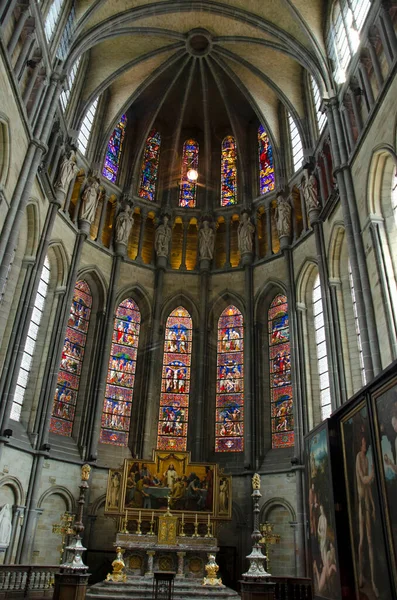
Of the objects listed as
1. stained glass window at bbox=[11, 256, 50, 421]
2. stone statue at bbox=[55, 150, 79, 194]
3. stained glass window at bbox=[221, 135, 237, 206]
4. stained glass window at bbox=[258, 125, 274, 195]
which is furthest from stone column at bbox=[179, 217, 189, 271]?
stained glass window at bbox=[11, 256, 50, 421]

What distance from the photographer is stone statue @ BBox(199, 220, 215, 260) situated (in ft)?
74.5

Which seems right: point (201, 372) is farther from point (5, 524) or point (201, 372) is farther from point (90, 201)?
point (5, 524)

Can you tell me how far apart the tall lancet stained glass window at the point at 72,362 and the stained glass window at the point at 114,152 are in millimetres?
5505

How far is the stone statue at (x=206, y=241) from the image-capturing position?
74.5ft

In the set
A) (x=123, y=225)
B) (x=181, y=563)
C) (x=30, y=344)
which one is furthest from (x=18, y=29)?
(x=181, y=563)

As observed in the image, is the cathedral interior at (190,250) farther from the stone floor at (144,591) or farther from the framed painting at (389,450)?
the framed painting at (389,450)

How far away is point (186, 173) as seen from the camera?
25375mm

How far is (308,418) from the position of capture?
58.1 ft

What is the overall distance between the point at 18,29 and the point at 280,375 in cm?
1378

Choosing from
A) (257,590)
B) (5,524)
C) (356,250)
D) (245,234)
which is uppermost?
(245,234)

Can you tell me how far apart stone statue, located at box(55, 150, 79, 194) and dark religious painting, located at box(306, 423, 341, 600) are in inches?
520

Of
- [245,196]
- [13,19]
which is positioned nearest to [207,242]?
[245,196]

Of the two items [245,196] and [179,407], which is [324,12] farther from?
[179,407]

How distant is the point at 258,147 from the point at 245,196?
3.18 metres
